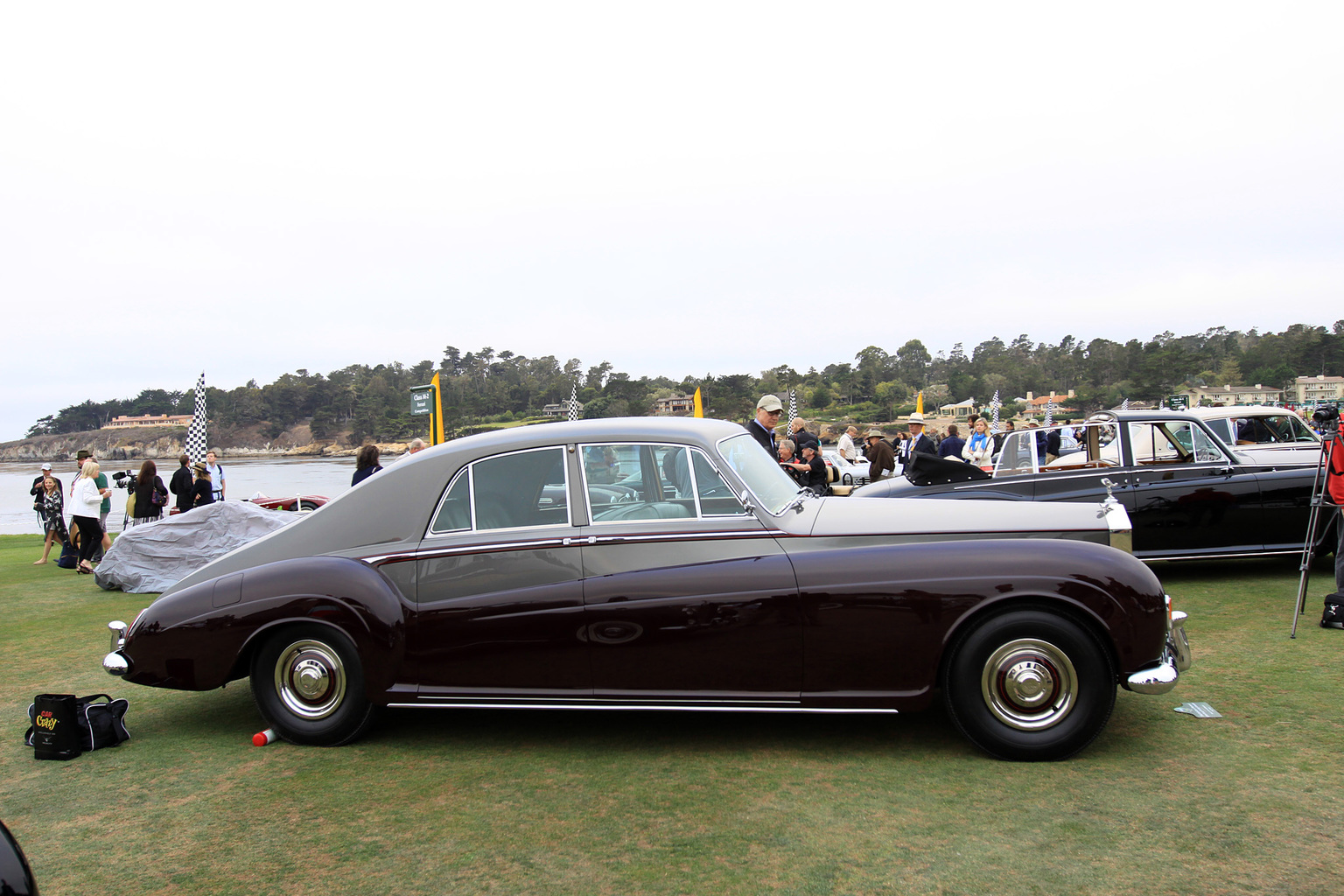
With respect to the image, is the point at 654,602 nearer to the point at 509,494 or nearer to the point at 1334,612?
the point at 509,494

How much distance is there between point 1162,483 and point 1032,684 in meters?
5.43

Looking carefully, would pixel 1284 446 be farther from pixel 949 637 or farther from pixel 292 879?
pixel 292 879

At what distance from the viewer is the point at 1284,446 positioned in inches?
441

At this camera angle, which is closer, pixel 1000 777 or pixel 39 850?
pixel 39 850

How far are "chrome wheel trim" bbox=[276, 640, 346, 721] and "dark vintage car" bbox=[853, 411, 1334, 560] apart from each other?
5286 mm

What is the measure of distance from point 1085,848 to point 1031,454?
629 cm

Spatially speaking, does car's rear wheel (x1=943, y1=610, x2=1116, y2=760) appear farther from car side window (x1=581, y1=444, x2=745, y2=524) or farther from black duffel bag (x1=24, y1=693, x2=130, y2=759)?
black duffel bag (x1=24, y1=693, x2=130, y2=759)

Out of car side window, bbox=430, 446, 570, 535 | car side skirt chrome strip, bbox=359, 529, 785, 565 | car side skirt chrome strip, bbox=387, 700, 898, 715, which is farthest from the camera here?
car side window, bbox=430, 446, 570, 535

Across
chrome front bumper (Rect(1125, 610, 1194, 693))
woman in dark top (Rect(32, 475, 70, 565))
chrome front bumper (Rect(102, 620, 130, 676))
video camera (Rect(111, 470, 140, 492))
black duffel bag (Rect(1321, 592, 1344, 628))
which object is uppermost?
video camera (Rect(111, 470, 140, 492))

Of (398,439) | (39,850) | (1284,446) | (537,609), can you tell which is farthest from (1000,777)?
(398,439)

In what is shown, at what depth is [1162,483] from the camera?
27.0ft

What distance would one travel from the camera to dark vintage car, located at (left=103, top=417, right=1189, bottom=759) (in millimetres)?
3854

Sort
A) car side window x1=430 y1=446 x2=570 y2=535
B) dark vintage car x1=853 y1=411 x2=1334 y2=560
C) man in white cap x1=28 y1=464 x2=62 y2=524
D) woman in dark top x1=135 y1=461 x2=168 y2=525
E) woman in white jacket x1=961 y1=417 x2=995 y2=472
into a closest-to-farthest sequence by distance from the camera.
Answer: car side window x1=430 y1=446 x2=570 y2=535
dark vintage car x1=853 y1=411 x2=1334 y2=560
woman in dark top x1=135 y1=461 x2=168 y2=525
man in white cap x1=28 y1=464 x2=62 y2=524
woman in white jacket x1=961 y1=417 x2=995 y2=472

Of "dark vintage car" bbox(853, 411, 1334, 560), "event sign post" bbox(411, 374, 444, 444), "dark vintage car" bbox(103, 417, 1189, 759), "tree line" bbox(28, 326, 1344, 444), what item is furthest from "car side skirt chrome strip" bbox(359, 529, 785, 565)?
"tree line" bbox(28, 326, 1344, 444)
